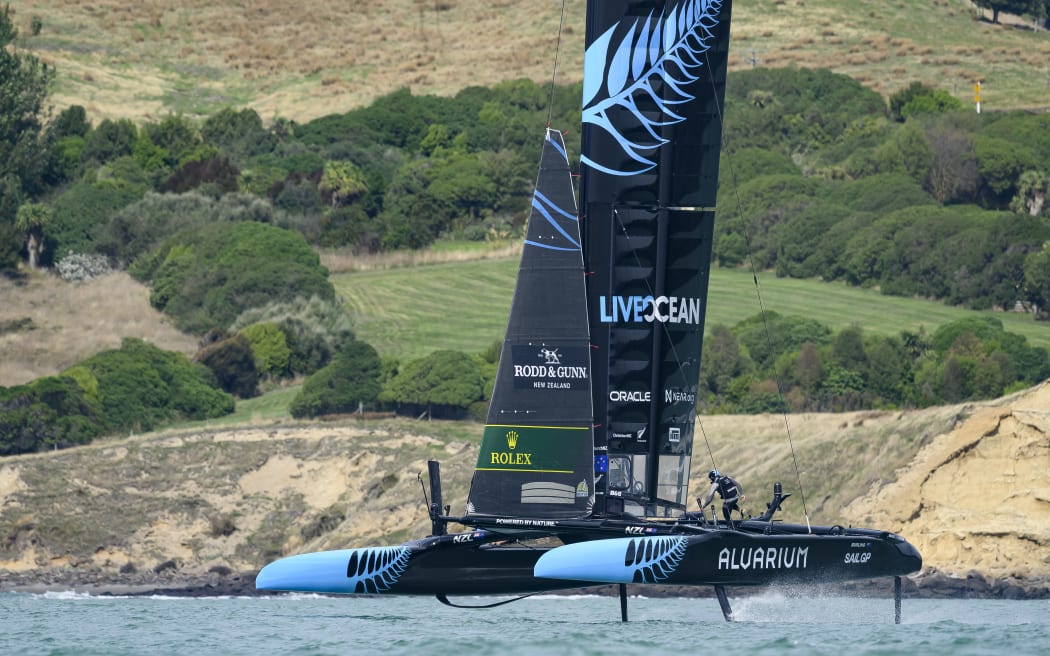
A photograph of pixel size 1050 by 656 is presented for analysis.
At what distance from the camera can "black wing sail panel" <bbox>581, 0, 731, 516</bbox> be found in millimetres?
28969

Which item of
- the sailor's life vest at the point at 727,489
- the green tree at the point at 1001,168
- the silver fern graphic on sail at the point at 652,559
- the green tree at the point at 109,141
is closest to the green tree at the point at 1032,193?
the green tree at the point at 1001,168

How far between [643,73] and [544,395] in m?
5.17

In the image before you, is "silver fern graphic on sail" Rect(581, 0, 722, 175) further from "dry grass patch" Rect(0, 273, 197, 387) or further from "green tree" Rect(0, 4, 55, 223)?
"green tree" Rect(0, 4, 55, 223)

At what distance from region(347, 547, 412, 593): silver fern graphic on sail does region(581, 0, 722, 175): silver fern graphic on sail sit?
649 centimetres

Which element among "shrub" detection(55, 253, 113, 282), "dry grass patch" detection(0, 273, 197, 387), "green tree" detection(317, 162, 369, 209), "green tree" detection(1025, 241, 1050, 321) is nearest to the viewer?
"dry grass patch" detection(0, 273, 197, 387)

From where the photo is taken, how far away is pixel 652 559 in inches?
1052

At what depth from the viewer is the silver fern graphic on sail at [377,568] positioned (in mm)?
28359

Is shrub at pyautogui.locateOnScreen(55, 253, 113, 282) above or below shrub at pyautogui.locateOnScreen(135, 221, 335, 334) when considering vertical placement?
below

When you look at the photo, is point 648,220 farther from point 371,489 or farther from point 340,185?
point 340,185

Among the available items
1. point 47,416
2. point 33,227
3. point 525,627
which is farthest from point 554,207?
point 33,227

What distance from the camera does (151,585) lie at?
4344cm

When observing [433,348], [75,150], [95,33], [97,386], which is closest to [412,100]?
[75,150]

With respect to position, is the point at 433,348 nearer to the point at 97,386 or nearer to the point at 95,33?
the point at 97,386

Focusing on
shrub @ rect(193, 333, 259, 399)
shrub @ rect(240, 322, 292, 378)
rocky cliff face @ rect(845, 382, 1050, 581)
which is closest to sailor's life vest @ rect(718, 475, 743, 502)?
rocky cliff face @ rect(845, 382, 1050, 581)
